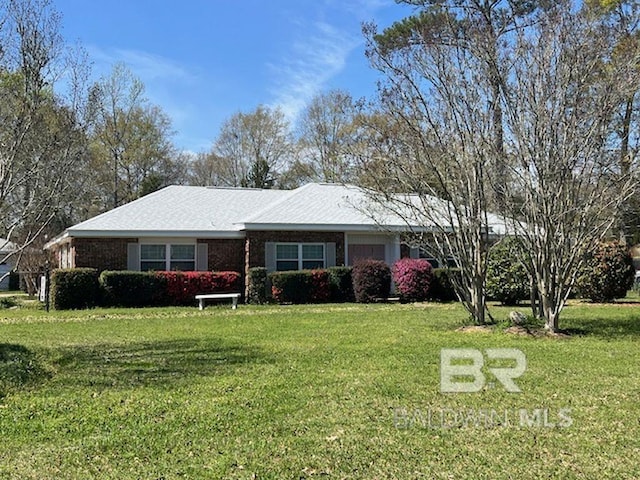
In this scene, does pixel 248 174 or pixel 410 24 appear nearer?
pixel 410 24

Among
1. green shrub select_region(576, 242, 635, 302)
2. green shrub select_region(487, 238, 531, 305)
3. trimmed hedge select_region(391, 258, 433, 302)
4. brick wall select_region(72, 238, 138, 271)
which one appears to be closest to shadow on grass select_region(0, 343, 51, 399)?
brick wall select_region(72, 238, 138, 271)

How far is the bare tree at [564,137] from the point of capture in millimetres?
10102

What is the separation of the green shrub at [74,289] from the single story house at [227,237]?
53.0 inches

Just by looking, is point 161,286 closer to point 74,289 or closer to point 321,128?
point 74,289

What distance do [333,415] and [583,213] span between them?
6.98 metres

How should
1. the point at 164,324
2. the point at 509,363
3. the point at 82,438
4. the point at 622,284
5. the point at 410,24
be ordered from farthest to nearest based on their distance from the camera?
the point at 410,24 < the point at 622,284 < the point at 164,324 < the point at 509,363 < the point at 82,438

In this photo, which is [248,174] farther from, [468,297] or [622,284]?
[468,297]

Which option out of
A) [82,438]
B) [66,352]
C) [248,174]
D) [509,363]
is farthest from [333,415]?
[248,174]

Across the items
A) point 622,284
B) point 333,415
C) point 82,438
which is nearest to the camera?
point 82,438

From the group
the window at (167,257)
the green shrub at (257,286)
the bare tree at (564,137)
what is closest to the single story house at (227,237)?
the window at (167,257)

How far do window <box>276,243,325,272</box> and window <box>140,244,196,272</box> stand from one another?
302 centimetres

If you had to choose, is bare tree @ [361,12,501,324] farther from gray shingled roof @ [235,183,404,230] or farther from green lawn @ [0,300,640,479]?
gray shingled roof @ [235,183,404,230]

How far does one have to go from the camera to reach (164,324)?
1320cm

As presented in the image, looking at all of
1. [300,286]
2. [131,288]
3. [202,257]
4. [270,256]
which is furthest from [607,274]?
[131,288]
